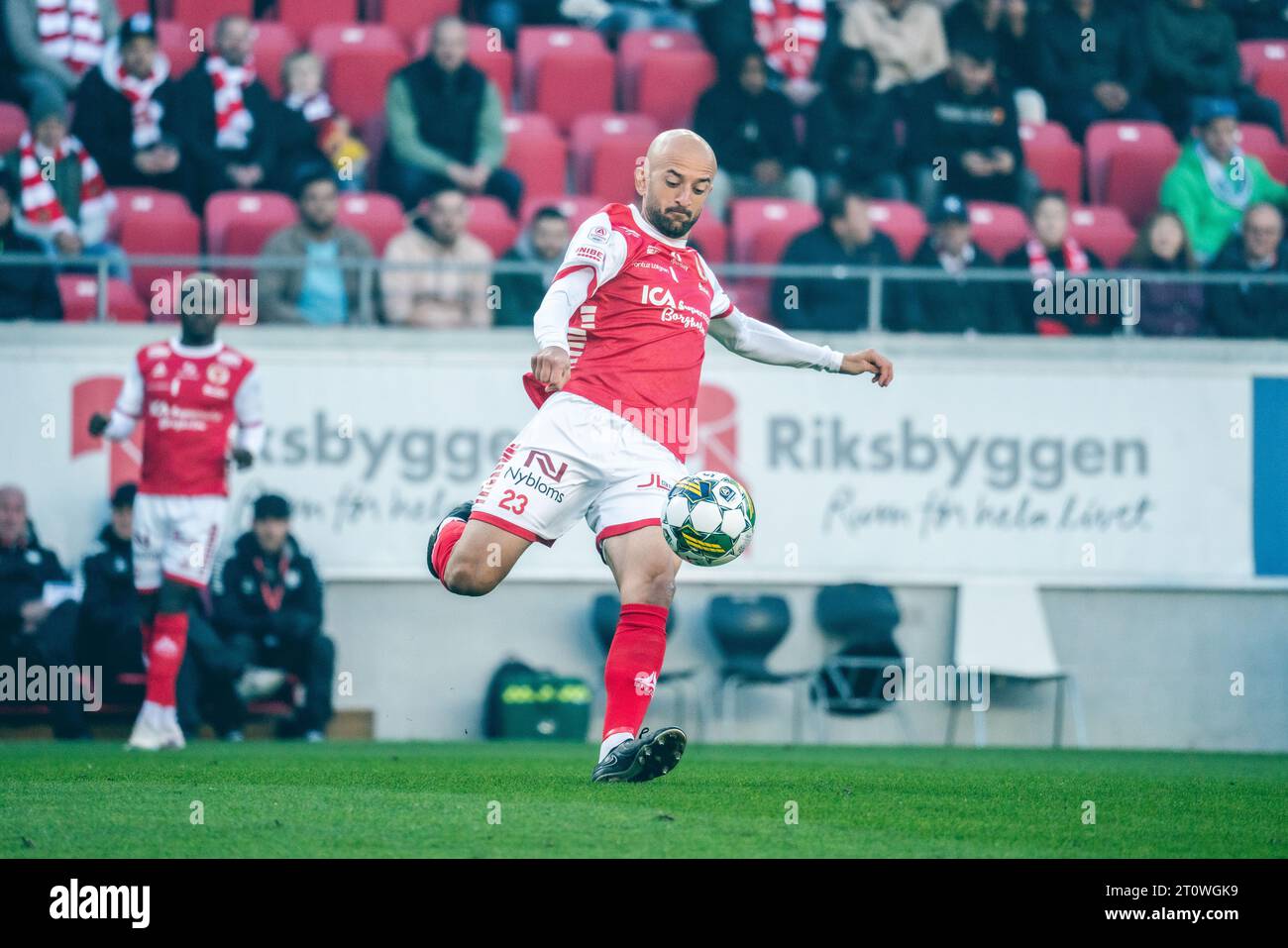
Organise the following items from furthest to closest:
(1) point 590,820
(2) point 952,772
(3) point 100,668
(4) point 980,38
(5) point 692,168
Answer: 1. (4) point 980,38
2. (3) point 100,668
3. (2) point 952,772
4. (5) point 692,168
5. (1) point 590,820

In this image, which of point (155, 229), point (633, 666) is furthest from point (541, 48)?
point (633, 666)

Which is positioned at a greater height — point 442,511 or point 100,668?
point 442,511

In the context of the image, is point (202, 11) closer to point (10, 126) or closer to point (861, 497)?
point (10, 126)

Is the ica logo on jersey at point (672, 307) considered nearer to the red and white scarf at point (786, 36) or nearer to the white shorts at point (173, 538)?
the white shorts at point (173, 538)

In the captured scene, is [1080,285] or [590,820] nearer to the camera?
[590,820]

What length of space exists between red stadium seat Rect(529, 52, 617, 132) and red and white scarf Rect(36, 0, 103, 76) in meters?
3.36

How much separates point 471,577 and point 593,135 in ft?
27.0

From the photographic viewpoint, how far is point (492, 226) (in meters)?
14.1

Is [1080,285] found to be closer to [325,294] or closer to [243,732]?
[325,294]

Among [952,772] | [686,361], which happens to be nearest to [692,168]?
[686,361]

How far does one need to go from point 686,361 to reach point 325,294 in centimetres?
621

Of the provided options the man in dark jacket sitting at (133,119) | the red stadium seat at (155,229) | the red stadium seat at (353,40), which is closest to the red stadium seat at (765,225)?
the red stadium seat at (353,40)

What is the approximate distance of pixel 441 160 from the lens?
46.8ft

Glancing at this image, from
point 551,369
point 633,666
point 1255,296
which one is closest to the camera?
point 551,369
